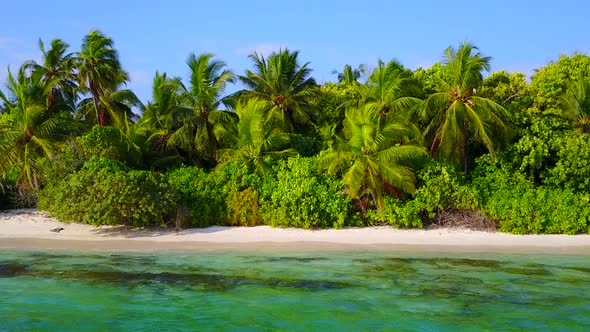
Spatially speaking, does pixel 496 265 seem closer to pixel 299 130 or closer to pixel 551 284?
pixel 551 284

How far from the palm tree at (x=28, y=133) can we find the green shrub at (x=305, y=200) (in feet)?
27.3

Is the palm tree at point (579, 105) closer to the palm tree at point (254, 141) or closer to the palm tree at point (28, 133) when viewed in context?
the palm tree at point (254, 141)

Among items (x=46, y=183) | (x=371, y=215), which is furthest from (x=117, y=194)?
(x=371, y=215)

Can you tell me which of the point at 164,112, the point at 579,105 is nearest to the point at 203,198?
the point at 164,112

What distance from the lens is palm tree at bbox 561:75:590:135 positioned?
24438mm

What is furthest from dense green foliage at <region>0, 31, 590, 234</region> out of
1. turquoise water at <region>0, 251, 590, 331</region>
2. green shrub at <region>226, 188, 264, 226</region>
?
turquoise water at <region>0, 251, 590, 331</region>

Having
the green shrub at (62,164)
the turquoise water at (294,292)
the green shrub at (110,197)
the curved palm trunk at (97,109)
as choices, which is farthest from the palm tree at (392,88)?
the curved palm trunk at (97,109)

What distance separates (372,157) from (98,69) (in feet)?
51.9

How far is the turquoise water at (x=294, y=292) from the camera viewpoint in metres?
9.49

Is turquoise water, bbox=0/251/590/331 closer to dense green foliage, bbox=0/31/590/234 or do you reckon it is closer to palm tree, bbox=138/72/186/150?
dense green foliage, bbox=0/31/590/234

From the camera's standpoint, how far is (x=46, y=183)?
802 inches

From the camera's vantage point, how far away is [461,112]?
2014 centimetres

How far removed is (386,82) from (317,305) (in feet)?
47.9

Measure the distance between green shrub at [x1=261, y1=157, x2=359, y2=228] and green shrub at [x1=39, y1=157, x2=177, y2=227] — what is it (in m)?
3.25
